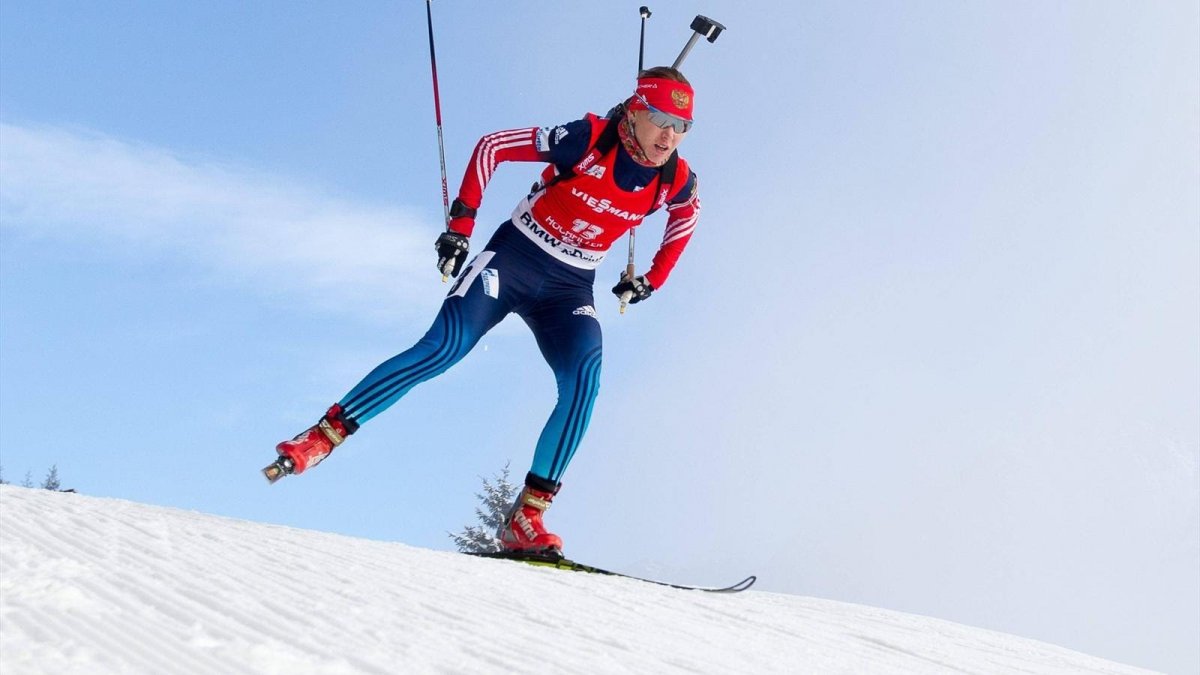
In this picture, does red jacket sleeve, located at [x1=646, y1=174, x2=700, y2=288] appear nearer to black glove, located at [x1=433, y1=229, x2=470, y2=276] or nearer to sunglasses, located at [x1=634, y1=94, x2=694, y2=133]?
sunglasses, located at [x1=634, y1=94, x2=694, y2=133]

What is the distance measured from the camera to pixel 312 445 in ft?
17.0

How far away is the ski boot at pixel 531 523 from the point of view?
5191 millimetres

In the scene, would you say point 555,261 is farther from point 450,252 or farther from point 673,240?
point 673,240

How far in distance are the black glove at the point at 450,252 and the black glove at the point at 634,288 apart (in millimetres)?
1142

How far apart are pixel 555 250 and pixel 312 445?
1677mm

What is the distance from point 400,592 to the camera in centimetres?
313

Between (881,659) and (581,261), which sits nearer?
(881,659)

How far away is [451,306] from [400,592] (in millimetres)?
2635

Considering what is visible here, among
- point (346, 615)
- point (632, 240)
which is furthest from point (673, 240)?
point (346, 615)

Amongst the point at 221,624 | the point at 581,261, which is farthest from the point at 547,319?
the point at 221,624

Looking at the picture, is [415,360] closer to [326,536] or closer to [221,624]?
[326,536]

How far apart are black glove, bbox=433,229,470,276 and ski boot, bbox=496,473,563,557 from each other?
1159mm

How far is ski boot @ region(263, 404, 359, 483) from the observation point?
5.13m

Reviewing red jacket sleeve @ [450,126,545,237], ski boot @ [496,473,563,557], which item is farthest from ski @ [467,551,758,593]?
red jacket sleeve @ [450,126,545,237]
